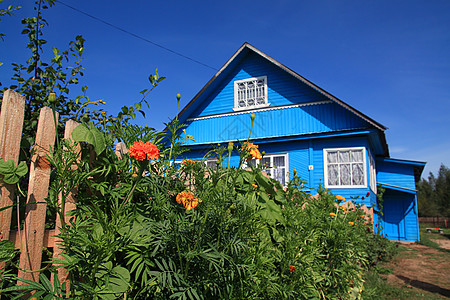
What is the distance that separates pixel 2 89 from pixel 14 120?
2.59ft

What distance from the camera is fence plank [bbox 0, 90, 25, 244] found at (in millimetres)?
1326

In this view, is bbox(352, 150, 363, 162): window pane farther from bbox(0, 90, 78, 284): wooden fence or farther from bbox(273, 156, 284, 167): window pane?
bbox(0, 90, 78, 284): wooden fence

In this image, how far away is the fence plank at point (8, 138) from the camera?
1.33m

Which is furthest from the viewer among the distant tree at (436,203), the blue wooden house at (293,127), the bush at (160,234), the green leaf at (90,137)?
the distant tree at (436,203)

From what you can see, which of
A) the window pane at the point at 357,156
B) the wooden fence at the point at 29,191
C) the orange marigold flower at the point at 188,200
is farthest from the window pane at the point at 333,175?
the wooden fence at the point at 29,191

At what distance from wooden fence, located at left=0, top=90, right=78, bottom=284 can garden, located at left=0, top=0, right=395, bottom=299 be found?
0.9 inches

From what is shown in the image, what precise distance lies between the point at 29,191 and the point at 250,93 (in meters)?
11.1

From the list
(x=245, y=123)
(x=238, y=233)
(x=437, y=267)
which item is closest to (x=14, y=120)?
(x=238, y=233)

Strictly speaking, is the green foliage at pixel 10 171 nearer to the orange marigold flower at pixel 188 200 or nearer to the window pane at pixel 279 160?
the orange marigold flower at pixel 188 200

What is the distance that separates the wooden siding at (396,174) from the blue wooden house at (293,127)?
0.04 meters

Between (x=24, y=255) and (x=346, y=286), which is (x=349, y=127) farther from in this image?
(x=24, y=255)

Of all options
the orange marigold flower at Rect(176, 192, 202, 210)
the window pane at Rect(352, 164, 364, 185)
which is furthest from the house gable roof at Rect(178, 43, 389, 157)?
the orange marigold flower at Rect(176, 192, 202, 210)

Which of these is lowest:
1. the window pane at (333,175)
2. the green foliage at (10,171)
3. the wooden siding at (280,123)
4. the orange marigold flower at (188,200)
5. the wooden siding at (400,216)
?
the wooden siding at (400,216)

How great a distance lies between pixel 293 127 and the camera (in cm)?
1105
